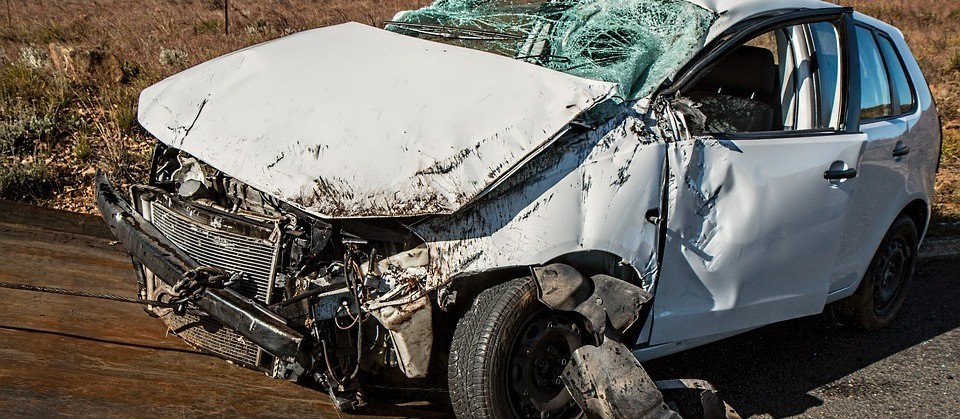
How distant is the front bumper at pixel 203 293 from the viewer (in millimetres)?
3297

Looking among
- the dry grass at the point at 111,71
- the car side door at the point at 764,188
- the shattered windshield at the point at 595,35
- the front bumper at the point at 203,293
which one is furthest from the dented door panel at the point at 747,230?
the dry grass at the point at 111,71

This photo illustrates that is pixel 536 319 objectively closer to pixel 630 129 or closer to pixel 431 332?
pixel 431 332

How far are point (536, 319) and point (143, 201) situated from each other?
1.95 metres

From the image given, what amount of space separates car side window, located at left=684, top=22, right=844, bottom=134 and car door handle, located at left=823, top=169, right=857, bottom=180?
0.28 m

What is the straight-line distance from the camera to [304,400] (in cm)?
398

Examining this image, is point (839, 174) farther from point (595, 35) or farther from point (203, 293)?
point (203, 293)

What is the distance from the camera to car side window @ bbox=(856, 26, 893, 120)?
491 centimetres

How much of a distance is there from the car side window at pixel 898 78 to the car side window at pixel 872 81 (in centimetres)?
8

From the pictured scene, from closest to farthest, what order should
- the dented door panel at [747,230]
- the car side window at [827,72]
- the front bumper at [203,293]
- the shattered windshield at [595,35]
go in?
1. the front bumper at [203,293]
2. the dented door panel at [747,230]
3. the shattered windshield at [595,35]
4. the car side window at [827,72]

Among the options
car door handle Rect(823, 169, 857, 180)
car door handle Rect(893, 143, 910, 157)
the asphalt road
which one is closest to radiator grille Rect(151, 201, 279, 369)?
the asphalt road

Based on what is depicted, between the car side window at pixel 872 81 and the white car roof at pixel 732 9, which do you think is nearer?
A: the white car roof at pixel 732 9

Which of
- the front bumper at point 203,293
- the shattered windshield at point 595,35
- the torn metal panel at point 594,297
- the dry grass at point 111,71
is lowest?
the dry grass at point 111,71

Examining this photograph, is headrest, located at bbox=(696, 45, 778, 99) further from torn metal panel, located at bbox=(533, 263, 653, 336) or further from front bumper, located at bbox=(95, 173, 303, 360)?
front bumper, located at bbox=(95, 173, 303, 360)

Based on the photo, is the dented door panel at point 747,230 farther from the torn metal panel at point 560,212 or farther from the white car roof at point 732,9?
the white car roof at point 732,9
